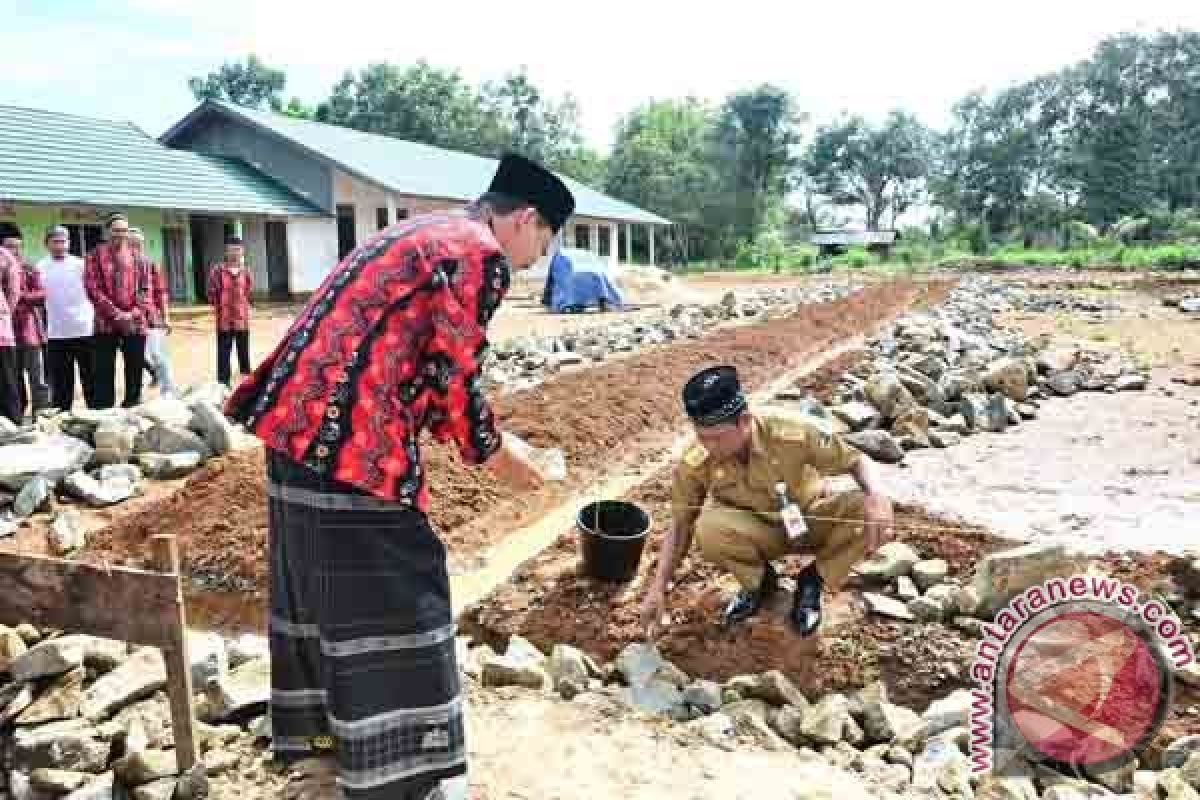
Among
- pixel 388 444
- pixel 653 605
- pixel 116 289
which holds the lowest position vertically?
pixel 653 605

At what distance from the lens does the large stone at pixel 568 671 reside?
3.48m

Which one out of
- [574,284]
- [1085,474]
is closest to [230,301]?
[1085,474]

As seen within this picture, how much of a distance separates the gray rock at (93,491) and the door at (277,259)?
604 inches

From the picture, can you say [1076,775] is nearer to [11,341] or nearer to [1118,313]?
[11,341]

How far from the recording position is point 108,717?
3.09 metres

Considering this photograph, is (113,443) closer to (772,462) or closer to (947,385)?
(772,462)

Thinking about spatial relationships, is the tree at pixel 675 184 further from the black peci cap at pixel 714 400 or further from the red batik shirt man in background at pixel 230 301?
the black peci cap at pixel 714 400

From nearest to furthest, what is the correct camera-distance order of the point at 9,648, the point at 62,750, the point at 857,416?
the point at 62,750 < the point at 9,648 < the point at 857,416

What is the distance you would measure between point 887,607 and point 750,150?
4641 centimetres

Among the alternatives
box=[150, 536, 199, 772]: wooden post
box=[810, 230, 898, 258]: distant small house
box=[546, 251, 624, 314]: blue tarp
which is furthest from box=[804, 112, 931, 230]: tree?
box=[150, 536, 199, 772]: wooden post

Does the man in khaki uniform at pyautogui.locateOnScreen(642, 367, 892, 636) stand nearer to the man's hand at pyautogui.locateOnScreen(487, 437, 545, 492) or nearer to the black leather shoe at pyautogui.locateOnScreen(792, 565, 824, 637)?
the black leather shoe at pyautogui.locateOnScreen(792, 565, 824, 637)

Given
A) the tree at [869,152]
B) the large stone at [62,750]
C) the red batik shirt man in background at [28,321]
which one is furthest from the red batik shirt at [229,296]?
the tree at [869,152]

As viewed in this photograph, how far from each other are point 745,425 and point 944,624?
4.13 ft

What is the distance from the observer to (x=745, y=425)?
3496 mm
